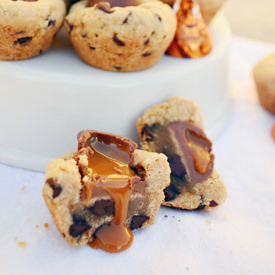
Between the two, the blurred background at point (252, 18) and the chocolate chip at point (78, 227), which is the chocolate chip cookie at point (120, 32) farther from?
the blurred background at point (252, 18)

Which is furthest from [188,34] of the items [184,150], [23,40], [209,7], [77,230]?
[77,230]

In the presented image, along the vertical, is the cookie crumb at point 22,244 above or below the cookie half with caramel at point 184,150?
below

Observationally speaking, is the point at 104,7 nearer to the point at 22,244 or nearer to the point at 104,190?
the point at 104,190

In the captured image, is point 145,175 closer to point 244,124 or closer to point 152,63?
point 152,63

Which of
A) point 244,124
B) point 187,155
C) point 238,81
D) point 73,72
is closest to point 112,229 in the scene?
point 187,155

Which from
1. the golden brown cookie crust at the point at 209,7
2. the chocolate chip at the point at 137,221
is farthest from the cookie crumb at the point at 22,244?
the golden brown cookie crust at the point at 209,7

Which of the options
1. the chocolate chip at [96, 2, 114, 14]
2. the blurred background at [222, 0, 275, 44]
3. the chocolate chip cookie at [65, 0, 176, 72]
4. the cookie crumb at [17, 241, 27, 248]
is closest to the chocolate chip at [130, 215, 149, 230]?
the cookie crumb at [17, 241, 27, 248]
